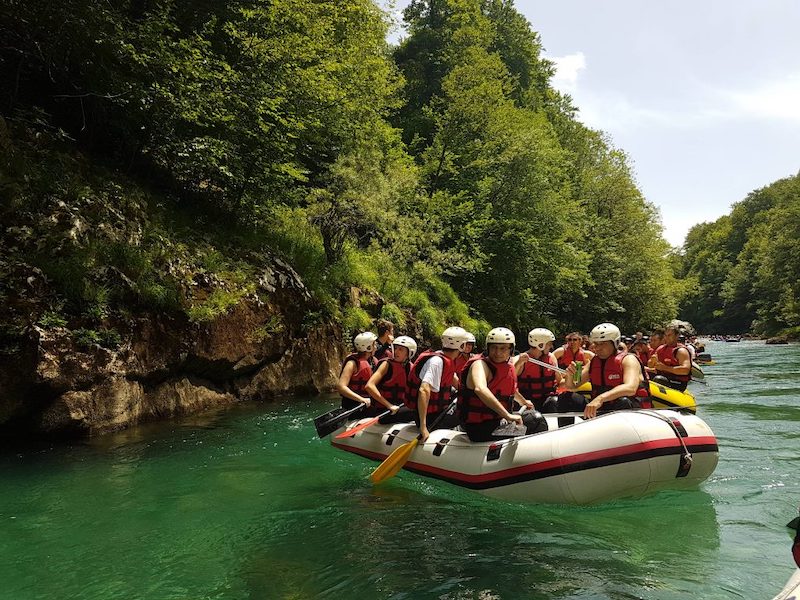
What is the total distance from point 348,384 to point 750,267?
64.7m

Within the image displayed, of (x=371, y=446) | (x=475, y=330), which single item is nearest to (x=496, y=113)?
(x=475, y=330)

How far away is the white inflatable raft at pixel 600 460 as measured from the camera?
489 centimetres

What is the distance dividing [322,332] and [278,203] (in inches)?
135

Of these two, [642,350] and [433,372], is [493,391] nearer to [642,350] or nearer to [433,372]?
[433,372]

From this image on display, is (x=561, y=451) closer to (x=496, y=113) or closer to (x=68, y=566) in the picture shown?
(x=68, y=566)

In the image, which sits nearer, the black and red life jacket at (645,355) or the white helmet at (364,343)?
the white helmet at (364,343)

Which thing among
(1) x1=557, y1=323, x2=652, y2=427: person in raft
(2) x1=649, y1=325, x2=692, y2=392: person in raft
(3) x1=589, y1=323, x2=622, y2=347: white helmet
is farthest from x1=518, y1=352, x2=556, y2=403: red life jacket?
(2) x1=649, y1=325, x2=692, y2=392: person in raft

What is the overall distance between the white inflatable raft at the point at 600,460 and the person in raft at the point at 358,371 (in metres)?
2.32

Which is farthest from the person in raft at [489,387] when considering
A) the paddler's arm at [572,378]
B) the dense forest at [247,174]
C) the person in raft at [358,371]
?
the dense forest at [247,174]

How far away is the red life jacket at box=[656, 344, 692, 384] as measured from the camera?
9922mm

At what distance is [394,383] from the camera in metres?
7.16

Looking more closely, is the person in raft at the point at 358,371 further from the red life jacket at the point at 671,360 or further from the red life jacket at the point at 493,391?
the red life jacket at the point at 671,360

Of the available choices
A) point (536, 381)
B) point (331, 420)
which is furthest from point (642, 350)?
point (331, 420)

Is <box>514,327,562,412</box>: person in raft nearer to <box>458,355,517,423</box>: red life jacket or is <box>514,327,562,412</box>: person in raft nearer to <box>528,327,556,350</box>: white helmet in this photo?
<box>528,327,556,350</box>: white helmet
